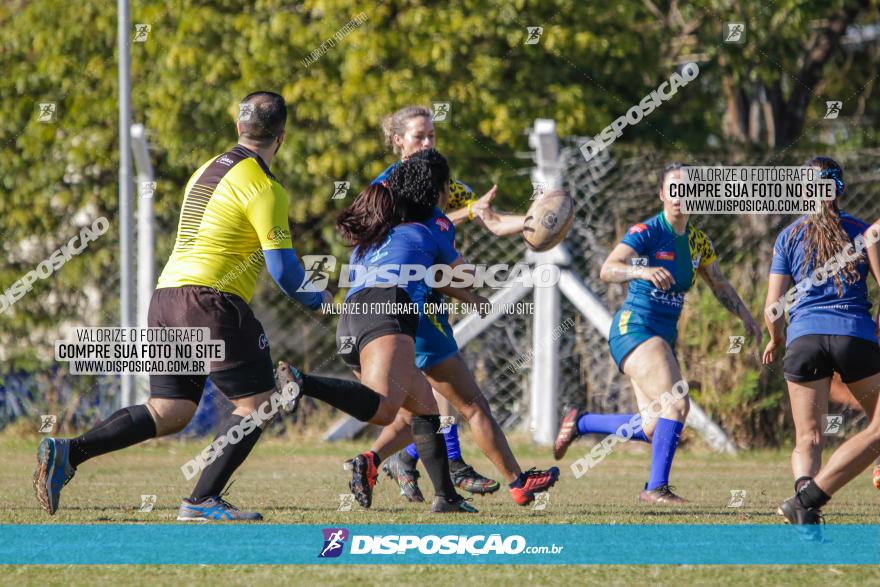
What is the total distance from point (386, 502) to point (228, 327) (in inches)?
71.7

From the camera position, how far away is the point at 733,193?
10625mm

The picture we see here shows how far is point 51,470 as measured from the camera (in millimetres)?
6430

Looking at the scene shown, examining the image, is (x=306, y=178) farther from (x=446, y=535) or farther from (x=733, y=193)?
(x=446, y=535)

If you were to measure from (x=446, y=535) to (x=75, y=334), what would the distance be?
7.42 metres

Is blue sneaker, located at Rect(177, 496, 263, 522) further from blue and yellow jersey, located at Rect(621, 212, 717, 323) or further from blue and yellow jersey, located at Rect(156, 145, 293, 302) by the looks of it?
blue and yellow jersey, located at Rect(621, 212, 717, 323)

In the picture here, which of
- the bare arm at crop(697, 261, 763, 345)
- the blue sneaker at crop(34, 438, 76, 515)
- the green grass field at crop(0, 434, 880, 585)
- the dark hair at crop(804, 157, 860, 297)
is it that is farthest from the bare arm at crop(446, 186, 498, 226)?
the blue sneaker at crop(34, 438, 76, 515)

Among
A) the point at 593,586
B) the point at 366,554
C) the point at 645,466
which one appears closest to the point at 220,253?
the point at 366,554

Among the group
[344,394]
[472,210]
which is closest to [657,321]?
[472,210]

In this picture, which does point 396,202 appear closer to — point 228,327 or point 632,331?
point 228,327

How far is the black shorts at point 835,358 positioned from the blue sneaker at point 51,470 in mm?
3642

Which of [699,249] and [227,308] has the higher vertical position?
[699,249]

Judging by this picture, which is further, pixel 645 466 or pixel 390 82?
pixel 390 82

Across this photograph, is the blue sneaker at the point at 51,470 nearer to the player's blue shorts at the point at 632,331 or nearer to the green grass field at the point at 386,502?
the green grass field at the point at 386,502

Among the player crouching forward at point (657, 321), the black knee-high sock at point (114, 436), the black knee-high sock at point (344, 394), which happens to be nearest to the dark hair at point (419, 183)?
the black knee-high sock at point (344, 394)
